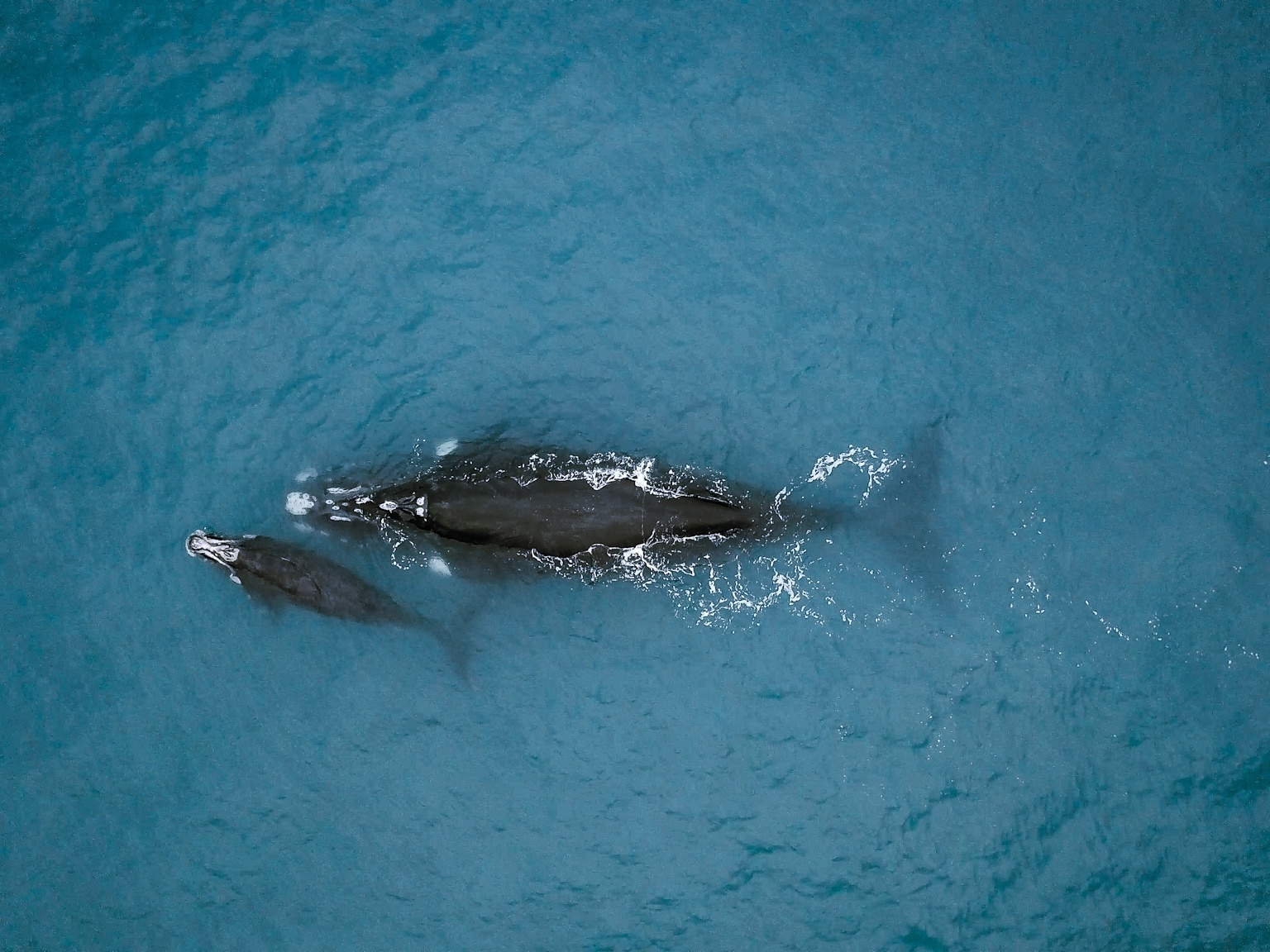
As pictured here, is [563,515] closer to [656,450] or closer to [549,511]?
[549,511]

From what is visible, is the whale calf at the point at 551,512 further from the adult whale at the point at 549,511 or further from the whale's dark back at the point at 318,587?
the whale's dark back at the point at 318,587

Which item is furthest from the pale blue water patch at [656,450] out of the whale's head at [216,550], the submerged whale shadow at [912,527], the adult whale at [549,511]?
the adult whale at [549,511]

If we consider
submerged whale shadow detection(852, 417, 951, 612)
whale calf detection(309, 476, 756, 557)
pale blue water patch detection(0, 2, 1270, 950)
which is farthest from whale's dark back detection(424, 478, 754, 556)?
submerged whale shadow detection(852, 417, 951, 612)

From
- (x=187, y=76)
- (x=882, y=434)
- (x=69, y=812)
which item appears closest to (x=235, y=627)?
(x=69, y=812)

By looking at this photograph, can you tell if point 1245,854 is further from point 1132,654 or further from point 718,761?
point 718,761

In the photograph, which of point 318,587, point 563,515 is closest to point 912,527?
point 563,515

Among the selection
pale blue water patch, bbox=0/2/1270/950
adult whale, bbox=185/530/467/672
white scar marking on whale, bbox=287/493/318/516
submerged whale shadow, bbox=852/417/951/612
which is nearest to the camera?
pale blue water patch, bbox=0/2/1270/950

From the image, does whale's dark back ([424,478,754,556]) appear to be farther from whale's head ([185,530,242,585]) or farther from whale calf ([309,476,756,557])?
whale's head ([185,530,242,585])

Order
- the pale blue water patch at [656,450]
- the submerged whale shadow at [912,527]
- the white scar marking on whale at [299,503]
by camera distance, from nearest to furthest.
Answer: the pale blue water patch at [656,450], the submerged whale shadow at [912,527], the white scar marking on whale at [299,503]

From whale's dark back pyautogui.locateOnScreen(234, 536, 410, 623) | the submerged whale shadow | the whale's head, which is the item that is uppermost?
the whale's head
